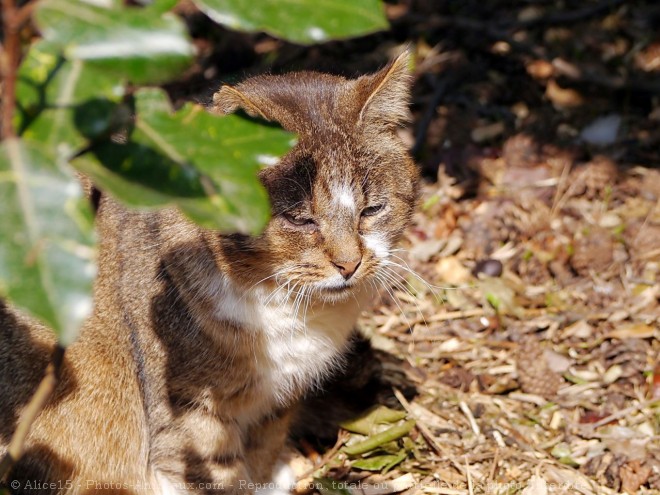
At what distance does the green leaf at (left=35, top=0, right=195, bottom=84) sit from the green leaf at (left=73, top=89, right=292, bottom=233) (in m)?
0.12

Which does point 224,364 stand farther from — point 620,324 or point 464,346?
point 620,324

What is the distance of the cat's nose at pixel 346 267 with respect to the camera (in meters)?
2.31

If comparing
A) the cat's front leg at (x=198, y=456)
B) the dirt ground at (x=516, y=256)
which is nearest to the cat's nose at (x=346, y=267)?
the dirt ground at (x=516, y=256)

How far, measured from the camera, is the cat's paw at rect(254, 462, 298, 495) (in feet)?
9.82

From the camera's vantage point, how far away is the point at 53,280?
1.01 metres

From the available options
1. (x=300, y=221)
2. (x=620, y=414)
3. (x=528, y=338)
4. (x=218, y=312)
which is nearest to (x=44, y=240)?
(x=300, y=221)

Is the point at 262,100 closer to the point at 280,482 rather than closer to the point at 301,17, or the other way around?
the point at 301,17

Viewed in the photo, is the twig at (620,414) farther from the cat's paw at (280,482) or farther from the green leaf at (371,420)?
the cat's paw at (280,482)

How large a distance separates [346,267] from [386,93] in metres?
0.55

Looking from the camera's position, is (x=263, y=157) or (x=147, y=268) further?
(x=147, y=268)

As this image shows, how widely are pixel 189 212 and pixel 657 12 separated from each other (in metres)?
4.51

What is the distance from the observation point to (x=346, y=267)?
231 centimetres

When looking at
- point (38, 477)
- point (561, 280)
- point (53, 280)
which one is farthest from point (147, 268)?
point (561, 280)

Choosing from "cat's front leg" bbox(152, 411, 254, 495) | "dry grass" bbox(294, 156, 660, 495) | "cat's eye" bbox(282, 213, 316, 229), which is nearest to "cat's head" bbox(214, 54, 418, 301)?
"cat's eye" bbox(282, 213, 316, 229)
